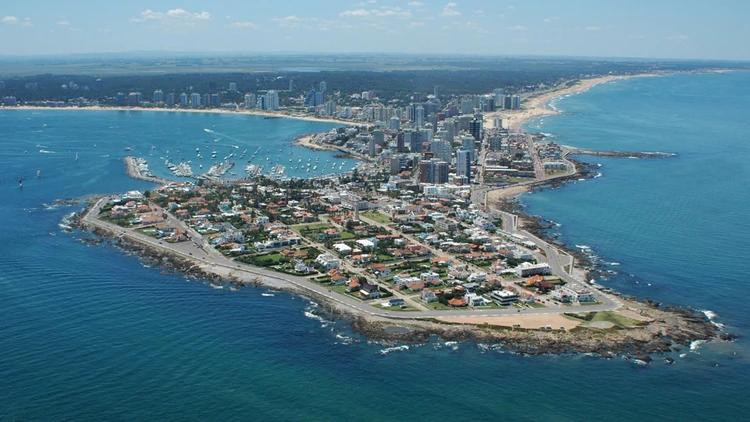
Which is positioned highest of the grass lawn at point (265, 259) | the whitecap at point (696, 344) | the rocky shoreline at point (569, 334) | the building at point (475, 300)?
the grass lawn at point (265, 259)

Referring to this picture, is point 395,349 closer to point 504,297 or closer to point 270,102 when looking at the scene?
point 504,297

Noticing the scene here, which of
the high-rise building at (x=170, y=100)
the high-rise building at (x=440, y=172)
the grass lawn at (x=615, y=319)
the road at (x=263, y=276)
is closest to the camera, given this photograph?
the grass lawn at (x=615, y=319)

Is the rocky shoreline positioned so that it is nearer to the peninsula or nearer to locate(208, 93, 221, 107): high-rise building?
the peninsula

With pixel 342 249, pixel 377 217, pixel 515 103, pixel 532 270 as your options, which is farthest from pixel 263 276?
pixel 515 103

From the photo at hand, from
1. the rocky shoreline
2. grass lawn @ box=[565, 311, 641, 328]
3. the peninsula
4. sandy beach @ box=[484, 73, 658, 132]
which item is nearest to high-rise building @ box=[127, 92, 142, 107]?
sandy beach @ box=[484, 73, 658, 132]

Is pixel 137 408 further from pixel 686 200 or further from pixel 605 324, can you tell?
pixel 686 200

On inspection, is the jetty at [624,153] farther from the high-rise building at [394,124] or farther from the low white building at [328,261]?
the low white building at [328,261]

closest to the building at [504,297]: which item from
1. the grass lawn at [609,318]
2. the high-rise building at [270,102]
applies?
the grass lawn at [609,318]
